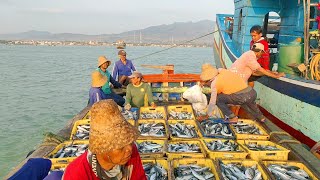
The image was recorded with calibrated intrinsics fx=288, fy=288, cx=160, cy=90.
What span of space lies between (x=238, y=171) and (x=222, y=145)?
93 cm

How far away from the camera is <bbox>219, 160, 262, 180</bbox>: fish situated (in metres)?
4.45

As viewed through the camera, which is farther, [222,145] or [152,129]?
[152,129]

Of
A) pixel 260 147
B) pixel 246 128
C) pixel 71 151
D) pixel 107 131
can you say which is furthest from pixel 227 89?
pixel 107 131

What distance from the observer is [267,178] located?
437 cm

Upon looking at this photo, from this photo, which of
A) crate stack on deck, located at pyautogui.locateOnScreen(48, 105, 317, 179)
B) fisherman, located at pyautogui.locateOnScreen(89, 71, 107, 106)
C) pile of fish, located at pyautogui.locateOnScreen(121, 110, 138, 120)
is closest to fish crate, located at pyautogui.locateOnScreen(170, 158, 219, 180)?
crate stack on deck, located at pyautogui.locateOnScreen(48, 105, 317, 179)

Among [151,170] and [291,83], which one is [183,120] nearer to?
[151,170]

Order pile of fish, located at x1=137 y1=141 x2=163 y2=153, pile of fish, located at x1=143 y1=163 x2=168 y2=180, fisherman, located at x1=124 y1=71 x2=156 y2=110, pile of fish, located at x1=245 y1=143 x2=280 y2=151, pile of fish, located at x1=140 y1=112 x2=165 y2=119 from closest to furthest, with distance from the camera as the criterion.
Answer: pile of fish, located at x1=143 y1=163 x2=168 y2=180 → pile of fish, located at x1=137 y1=141 x2=163 y2=153 → pile of fish, located at x1=245 y1=143 x2=280 y2=151 → pile of fish, located at x1=140 y1=112 x2=165 y2=119 → fisherman, located at x1=124 y1=71 x2=156 y2=110

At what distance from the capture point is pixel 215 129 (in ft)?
20.6

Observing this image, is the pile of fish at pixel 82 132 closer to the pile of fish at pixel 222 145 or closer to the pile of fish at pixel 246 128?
the pile of fish at pixel 222 145

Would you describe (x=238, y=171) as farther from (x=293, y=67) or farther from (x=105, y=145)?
(x=293, y=67)

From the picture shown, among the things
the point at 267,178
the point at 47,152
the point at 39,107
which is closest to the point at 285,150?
the point at 267,178

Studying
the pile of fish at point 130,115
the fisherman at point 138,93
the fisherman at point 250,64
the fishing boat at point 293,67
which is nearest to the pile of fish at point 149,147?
the pile of fish at point 130,115

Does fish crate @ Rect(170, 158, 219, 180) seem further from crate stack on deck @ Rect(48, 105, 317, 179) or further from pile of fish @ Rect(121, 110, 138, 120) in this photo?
pile of fish @ Rect(121, 110, 138, 120)

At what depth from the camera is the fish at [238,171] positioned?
4.45m
